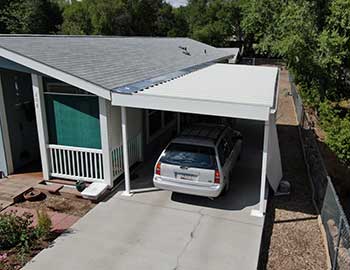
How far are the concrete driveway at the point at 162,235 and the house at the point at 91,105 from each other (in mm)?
851

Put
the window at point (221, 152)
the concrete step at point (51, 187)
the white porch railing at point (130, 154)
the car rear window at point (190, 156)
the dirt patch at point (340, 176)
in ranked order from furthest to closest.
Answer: the dirt patch at point (340, 176) → the white porch railing at point (130, 154) → the concrete step at point (51, 187) → the window at point (221, 152) → the car rear window at point (190, 156)

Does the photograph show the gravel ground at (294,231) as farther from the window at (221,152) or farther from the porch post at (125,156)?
the porch post at (125,156)

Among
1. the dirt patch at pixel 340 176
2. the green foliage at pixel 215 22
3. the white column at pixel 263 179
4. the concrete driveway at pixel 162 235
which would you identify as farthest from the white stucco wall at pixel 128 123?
the green foliage at pixel 215 22

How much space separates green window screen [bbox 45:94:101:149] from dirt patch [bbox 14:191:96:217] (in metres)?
1.47

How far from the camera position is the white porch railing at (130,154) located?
943 cm

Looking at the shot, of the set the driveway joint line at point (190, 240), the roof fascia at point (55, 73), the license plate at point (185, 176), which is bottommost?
the driveway joint line at point (190, 240)

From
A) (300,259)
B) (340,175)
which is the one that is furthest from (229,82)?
(300,259)

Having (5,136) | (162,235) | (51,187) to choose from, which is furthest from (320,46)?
(5,136)

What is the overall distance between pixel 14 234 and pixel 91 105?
12.1ft

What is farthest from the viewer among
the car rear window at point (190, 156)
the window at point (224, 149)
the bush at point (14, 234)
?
the window at point (224, 149)

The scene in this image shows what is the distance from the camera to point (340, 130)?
11.3 metres

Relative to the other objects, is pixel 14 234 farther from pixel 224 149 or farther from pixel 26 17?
pixel 26 17

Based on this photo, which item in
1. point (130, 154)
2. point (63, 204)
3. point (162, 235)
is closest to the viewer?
point (162, 235)

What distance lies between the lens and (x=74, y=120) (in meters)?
9.23
